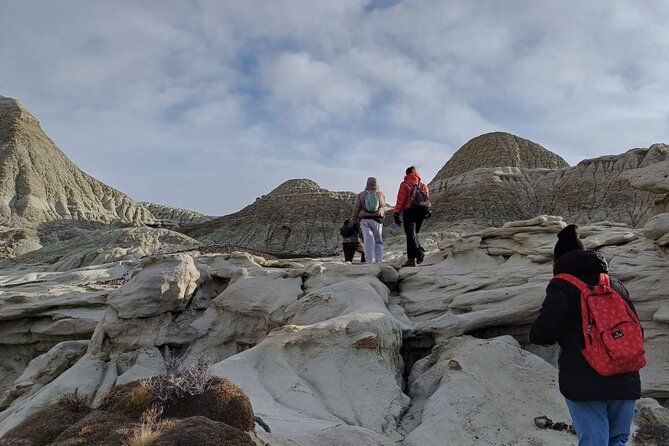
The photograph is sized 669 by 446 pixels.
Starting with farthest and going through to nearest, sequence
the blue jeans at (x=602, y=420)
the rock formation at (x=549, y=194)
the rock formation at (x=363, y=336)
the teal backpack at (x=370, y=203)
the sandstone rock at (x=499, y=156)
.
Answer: the sandstone rock at (x=499, y=156), the rock formation at (x=549, y=194), the teal backpack at (x=370, y=203), the rock formation at (x=363, y=336), the blue jeans at (x=602, y=420)

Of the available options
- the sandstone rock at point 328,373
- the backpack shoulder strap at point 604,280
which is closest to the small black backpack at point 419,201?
the sandstone rock at point 328,373

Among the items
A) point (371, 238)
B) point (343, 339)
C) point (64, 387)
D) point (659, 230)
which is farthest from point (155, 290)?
point (659, 230)

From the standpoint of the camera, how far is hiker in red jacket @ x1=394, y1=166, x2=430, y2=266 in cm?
945

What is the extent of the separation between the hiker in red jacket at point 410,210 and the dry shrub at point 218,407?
6088mm

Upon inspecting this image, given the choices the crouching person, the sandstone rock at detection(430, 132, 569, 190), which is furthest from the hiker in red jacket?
the sandstone rock at detection(430, 132, 569, 190)

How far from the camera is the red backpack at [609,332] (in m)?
3.12

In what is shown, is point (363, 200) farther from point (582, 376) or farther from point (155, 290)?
point (582, 376)

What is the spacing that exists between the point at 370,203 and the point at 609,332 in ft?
22.9

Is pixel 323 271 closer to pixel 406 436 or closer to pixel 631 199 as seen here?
pixel 406 436

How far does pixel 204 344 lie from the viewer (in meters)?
8.44

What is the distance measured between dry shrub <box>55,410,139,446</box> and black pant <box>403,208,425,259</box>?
6.73 m

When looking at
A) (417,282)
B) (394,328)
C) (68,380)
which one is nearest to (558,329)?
(394,328)

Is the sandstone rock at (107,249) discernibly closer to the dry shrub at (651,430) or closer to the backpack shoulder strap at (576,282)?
the dry shrub at (651,430)

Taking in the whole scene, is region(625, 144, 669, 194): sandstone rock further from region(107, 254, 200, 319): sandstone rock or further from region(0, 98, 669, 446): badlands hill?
region(107, 254, 200, 319): sandstone rock
